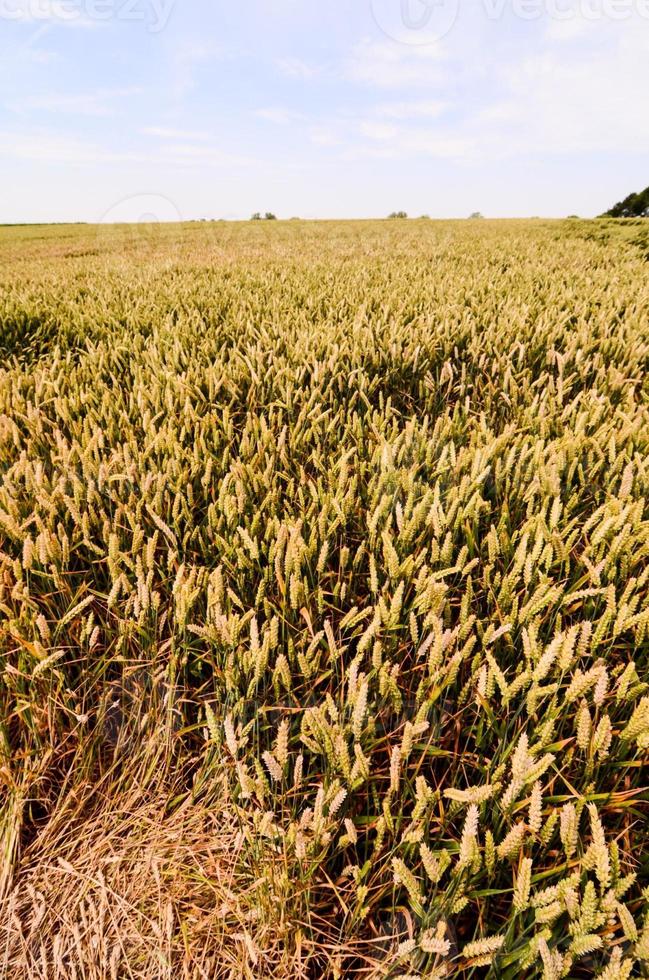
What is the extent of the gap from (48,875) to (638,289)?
18.3ft

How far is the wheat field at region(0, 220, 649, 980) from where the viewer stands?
2.82 feet

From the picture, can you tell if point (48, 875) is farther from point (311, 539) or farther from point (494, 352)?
point (494, 352)

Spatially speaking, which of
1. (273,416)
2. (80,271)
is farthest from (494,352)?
(80,271)

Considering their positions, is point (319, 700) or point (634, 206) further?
point (634, 206)

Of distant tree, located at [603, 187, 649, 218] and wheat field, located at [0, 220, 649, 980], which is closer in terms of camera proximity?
wheat field, located at [0, 220, 649, 980]

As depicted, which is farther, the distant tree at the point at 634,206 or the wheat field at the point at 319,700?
the distant tree at the point at 634,206

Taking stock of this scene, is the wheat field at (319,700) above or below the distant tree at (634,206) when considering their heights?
below

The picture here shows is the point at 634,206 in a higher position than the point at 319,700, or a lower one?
higher

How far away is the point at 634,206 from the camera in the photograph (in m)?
31.3

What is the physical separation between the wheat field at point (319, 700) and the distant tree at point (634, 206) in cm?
3681

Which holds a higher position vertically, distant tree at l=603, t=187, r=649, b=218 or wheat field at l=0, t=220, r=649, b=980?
distant tree at l=603, t=187, r=649, b=218

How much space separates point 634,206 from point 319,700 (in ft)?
130

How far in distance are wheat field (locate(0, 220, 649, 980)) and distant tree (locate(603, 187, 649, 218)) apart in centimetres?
3681

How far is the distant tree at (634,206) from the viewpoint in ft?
100
